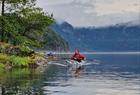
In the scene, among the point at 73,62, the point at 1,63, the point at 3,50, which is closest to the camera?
the point at 1,63

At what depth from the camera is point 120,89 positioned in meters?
42.1

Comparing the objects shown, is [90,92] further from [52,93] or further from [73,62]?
[73,62]

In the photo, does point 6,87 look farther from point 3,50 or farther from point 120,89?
point 3,50

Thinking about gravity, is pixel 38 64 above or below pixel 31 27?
below

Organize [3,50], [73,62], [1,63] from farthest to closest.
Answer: [73,62] < [3,50] < [1,63]

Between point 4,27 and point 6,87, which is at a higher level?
point 4,27

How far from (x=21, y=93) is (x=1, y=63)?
114ft

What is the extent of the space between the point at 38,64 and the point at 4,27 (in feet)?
30.5

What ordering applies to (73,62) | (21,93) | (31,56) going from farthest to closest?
1. (73,62)
2. (31,56)
3. (21,93)

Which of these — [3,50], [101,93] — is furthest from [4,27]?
[101,93]

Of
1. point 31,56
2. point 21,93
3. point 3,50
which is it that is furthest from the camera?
point 31,56

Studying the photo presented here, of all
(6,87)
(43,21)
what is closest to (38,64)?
(43,21)

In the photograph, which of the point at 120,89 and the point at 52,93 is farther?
the point at 120,89

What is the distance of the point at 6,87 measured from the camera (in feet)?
138
